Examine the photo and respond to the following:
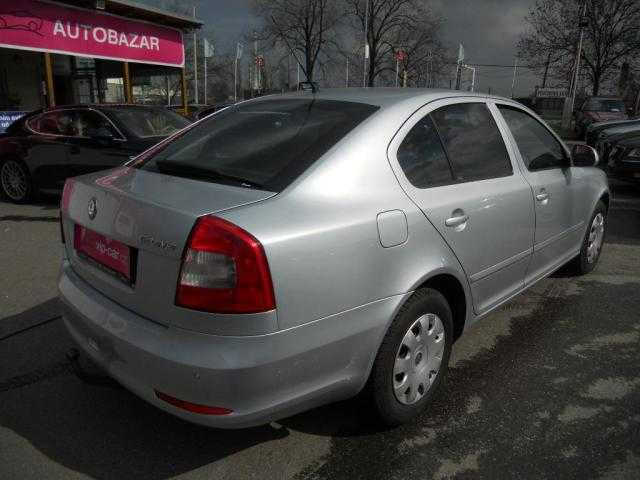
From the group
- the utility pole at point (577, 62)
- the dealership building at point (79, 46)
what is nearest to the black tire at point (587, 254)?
the dealership building at point (79, 46)

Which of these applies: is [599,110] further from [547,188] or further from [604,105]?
[547,188]

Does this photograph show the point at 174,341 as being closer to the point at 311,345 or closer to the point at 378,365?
the point at 311,345

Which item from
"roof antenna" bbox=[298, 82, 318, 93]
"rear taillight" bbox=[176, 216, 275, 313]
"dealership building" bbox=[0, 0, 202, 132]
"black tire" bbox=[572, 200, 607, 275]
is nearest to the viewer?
"rear taillight" bbox=[176, 216, 275, 313]

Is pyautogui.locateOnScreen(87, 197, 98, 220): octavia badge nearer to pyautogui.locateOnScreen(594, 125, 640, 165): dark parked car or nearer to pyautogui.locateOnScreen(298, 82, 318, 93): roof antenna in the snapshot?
pyautogui.locateOnScreen(298, 82, 318, 93): roof antenna

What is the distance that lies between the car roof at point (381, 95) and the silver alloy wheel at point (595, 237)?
2077mm

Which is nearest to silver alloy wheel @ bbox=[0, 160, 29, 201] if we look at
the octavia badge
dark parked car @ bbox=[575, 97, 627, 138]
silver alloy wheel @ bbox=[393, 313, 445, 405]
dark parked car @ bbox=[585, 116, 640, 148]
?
the octavia badge

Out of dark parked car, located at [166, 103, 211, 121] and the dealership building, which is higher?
the dealership building

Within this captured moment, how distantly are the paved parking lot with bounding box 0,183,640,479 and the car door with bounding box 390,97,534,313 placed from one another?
46 cm

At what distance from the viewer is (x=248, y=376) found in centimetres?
190

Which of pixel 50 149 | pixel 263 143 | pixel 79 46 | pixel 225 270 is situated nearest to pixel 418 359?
pixel 225 270

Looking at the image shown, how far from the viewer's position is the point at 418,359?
101 inches

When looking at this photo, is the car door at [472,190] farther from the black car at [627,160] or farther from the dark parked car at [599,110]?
the dark parked car at [599,110]

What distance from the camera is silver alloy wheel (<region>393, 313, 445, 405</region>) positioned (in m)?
2.46

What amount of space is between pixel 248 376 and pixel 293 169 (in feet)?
2.75
